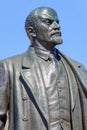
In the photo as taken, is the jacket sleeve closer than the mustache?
Yes

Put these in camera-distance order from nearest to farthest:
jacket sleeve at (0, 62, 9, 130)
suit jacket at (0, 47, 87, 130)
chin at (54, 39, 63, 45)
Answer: suit jacket at (0, 47, 87, 130), jacket sleeve at (0, 62, 9, 130), chin at (54, 39, 63, 45)

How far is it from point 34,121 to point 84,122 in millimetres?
707

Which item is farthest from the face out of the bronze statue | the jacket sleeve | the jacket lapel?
the jacket sleeve

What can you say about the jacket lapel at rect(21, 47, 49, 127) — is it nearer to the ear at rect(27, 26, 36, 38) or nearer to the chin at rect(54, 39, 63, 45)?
the ear at rect(27, 26, 36, 38)

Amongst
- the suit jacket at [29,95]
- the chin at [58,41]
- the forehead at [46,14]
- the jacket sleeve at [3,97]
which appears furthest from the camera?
the forehead at [46,14]

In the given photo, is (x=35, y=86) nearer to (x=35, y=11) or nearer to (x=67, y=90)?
(x=67, y=90)

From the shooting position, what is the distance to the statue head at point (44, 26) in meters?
8.32

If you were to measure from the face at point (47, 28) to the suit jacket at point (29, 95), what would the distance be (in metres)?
0.29

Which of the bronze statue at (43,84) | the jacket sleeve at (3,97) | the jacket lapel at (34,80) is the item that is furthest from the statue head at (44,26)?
the jacket sleeve at (3,97)

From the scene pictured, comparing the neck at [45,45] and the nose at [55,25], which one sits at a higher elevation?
the nose at [55,25]

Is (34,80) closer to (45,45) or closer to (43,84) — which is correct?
(43,84)

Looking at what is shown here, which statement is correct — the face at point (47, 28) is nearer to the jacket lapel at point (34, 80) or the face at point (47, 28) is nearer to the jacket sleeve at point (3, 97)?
the jacket lapel at point (34, 80)

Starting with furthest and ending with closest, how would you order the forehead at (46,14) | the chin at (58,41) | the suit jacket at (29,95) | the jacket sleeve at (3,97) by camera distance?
the forehead at (46,14) < the chin at (58,41) < the jacket sleeve at (3,97) < the suit jacket at (29,95)

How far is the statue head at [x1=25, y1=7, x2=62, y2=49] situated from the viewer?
8320 millimetres
